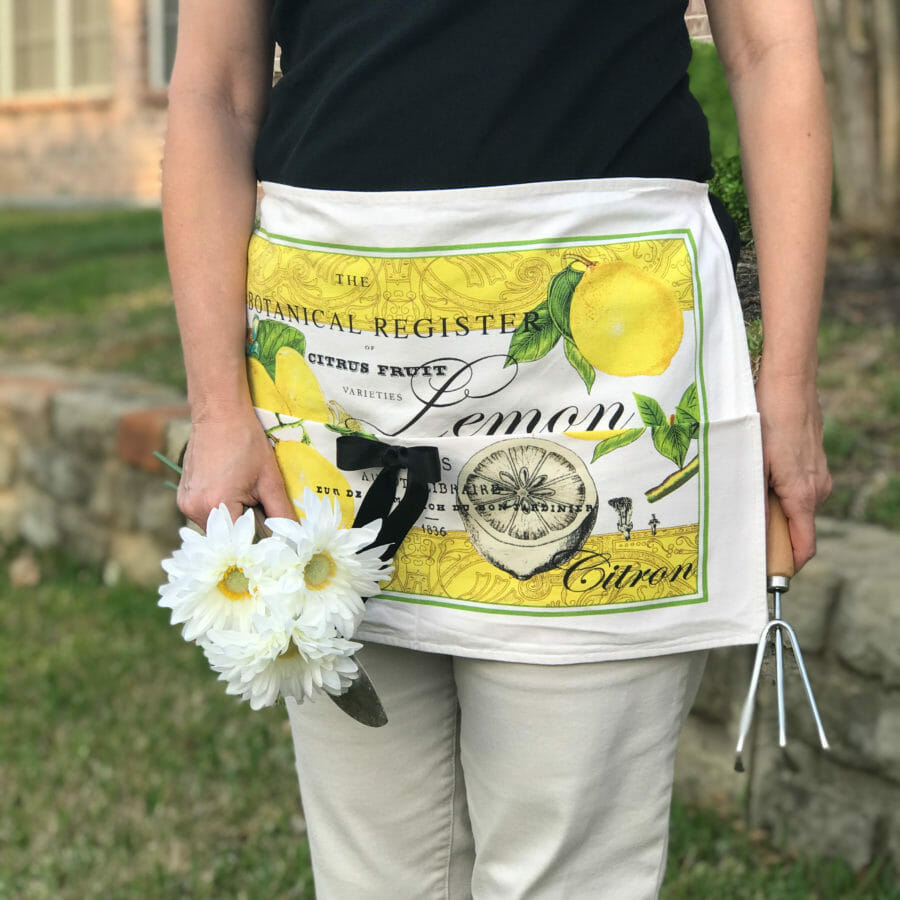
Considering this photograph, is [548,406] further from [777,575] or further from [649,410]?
[777,575]

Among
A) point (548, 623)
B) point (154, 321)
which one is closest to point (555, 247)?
point (548, 623)

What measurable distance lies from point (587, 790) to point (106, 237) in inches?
298

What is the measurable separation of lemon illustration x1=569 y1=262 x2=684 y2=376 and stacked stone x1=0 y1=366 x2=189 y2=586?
2.57 meters

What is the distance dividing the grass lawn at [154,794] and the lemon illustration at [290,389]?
4.60ft

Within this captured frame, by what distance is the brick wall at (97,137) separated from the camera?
11703 mm

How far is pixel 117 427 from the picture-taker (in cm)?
385

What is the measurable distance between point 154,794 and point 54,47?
11691mm

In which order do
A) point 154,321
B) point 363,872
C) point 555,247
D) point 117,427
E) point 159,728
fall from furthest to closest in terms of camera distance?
point 154,321 → point 117,427 → point 159,728 → point 363,872 → point 555,247

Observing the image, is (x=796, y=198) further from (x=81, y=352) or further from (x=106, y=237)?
(x=106, y=237)

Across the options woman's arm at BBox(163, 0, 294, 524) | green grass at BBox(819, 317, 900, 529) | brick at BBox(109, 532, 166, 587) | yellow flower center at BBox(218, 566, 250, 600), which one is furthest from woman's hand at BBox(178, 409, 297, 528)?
brick at BBox(109, 532, 166, 587)

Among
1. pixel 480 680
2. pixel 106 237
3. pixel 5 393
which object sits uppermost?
pixel 480 680

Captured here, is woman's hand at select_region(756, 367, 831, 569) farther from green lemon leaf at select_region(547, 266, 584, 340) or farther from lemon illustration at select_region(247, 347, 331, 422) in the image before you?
lemon illustration at select_region(247, 347, 331, 422)

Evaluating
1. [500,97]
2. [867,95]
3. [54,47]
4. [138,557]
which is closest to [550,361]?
[500,97]

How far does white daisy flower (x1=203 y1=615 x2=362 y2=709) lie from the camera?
109 centimetres
